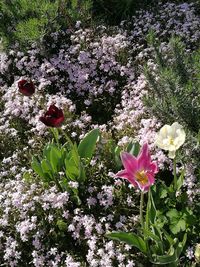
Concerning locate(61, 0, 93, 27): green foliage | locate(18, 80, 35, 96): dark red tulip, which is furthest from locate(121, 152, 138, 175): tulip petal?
locate(61, 0, 93, 27): green foliage

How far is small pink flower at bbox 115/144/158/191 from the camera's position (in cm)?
293

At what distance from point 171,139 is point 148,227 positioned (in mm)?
747

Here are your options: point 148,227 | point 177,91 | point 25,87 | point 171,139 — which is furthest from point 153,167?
point 25,87

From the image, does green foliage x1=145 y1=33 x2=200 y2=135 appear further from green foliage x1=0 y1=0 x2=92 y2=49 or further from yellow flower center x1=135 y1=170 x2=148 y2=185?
green foliage x1=0 y1=0 x2=92 y2=49

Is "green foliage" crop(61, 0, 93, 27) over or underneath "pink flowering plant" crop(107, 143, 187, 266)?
over

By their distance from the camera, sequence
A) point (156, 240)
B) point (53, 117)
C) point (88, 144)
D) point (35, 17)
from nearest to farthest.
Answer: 1. point (156, 240)
2. point (53, 117)
3. point (88, 144)
4. point (35, 17)

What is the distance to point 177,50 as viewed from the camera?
13.0 ft

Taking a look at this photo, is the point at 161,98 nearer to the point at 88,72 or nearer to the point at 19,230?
the point at 88,72

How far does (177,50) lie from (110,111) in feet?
4.56

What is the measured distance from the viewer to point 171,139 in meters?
3.21

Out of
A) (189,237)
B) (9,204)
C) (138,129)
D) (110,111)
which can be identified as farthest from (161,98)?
(9,204)

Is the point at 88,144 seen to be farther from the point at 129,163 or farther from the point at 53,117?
the point at 129,163

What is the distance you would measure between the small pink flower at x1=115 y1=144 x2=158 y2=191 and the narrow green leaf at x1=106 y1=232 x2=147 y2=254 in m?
0.49

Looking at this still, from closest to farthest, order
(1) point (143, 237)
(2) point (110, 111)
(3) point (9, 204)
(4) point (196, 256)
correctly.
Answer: (4) point (196, 256)
(1) point (143, 237)
(3) point (9, 204)
(2) point (110, 111)
